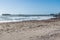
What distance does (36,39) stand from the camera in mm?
7621

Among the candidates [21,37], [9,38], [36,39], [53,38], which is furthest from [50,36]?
[9,38]

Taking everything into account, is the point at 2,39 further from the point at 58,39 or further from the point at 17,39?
the point at 58,39

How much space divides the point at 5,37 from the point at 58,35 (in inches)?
113

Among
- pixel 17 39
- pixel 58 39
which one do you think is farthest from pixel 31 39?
pixel 58 39

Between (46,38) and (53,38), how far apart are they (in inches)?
14.0

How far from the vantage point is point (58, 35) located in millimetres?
8070

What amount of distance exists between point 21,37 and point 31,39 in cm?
71

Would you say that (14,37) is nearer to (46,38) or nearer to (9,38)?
(9,38)

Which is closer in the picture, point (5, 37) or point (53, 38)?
point (53, 38)

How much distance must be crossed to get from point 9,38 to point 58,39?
2561mm

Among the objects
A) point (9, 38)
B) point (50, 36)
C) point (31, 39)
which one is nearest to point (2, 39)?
point (9, 38)

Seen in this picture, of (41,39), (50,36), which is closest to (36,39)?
(41,39)

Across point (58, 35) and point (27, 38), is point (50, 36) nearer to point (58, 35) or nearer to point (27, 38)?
point (58, 35)

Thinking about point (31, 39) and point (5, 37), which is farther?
point (5, 37)
